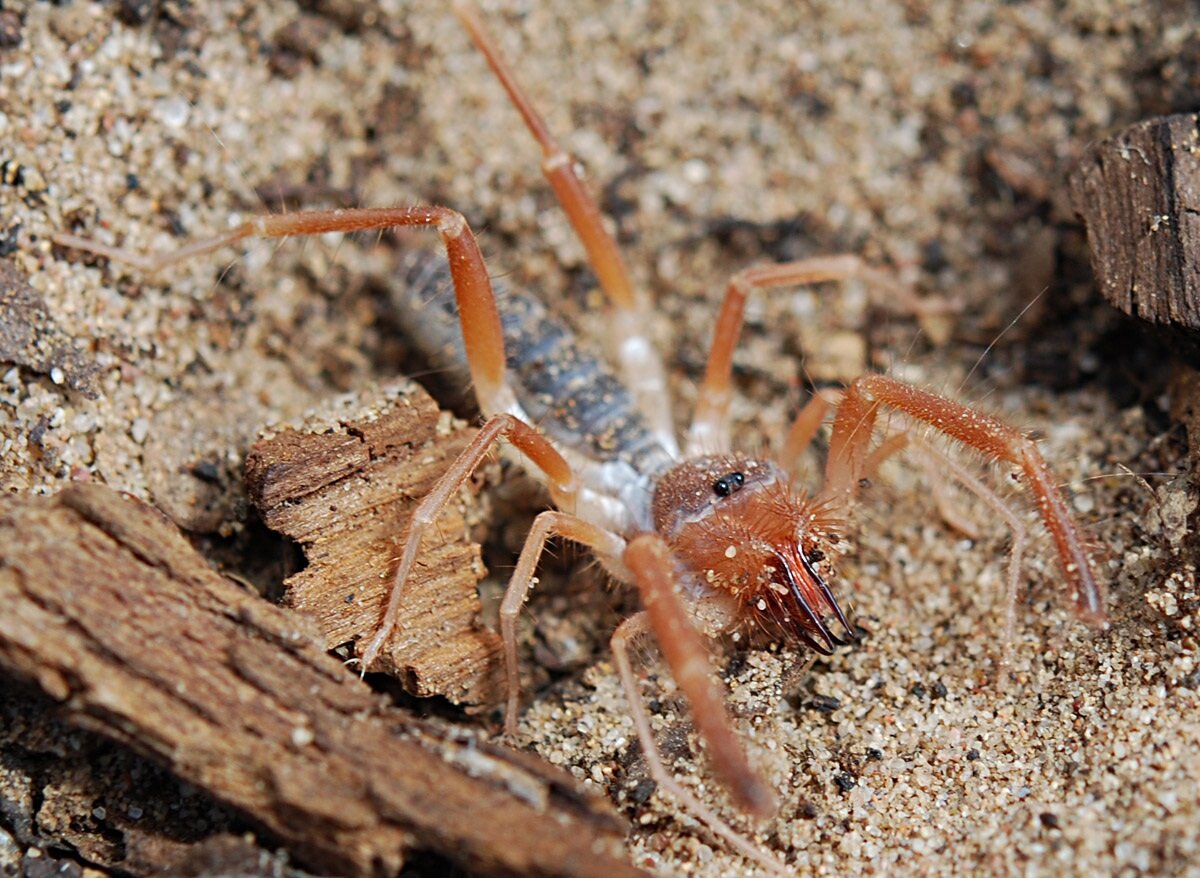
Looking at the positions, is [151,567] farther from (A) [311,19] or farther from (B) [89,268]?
(A) [311,19]

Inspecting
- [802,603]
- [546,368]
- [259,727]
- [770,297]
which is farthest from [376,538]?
[770,297]

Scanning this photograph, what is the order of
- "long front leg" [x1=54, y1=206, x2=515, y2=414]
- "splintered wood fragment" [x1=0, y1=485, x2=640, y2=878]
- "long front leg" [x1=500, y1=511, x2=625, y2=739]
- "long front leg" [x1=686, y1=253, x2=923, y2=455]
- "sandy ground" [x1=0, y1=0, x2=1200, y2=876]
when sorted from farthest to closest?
"long front leg" [x1=686, y1=253, x2=923, y2=455]
"long front leg" [x1=54, y1=206, x2=515, y2=414]
"long front leg" [x1=500, y1=511, x2=625, y2=739]
"sandy ground" [x1=0, y1=0, x2=1200, y2=876]
"splintered wood fragment" [x1=0, y1=485, x2=640, y2=878]

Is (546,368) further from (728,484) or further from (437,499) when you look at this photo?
(437,499)

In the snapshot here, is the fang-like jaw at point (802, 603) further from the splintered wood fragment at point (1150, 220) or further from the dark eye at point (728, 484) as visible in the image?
the splintered wood fragment at point (1150, 220)

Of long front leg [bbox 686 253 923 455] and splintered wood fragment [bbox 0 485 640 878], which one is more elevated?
long front leg [bbox 686 253 923 455]

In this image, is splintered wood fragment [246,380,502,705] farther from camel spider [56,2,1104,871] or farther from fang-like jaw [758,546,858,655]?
fang-like jaw [758,546,858,655]

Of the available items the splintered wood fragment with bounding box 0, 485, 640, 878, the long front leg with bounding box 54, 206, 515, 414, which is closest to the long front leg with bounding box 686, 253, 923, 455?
the long front leg with bounding box 54, 206, 515, 414

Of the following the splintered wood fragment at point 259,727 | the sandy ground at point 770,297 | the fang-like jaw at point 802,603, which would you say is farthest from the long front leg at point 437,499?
the fang-like jaw at point 802,603

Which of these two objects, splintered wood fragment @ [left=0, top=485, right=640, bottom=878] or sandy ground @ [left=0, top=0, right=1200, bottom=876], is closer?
splintered wood fragment @ [left=0, top=485, right=640, bottom=878]
